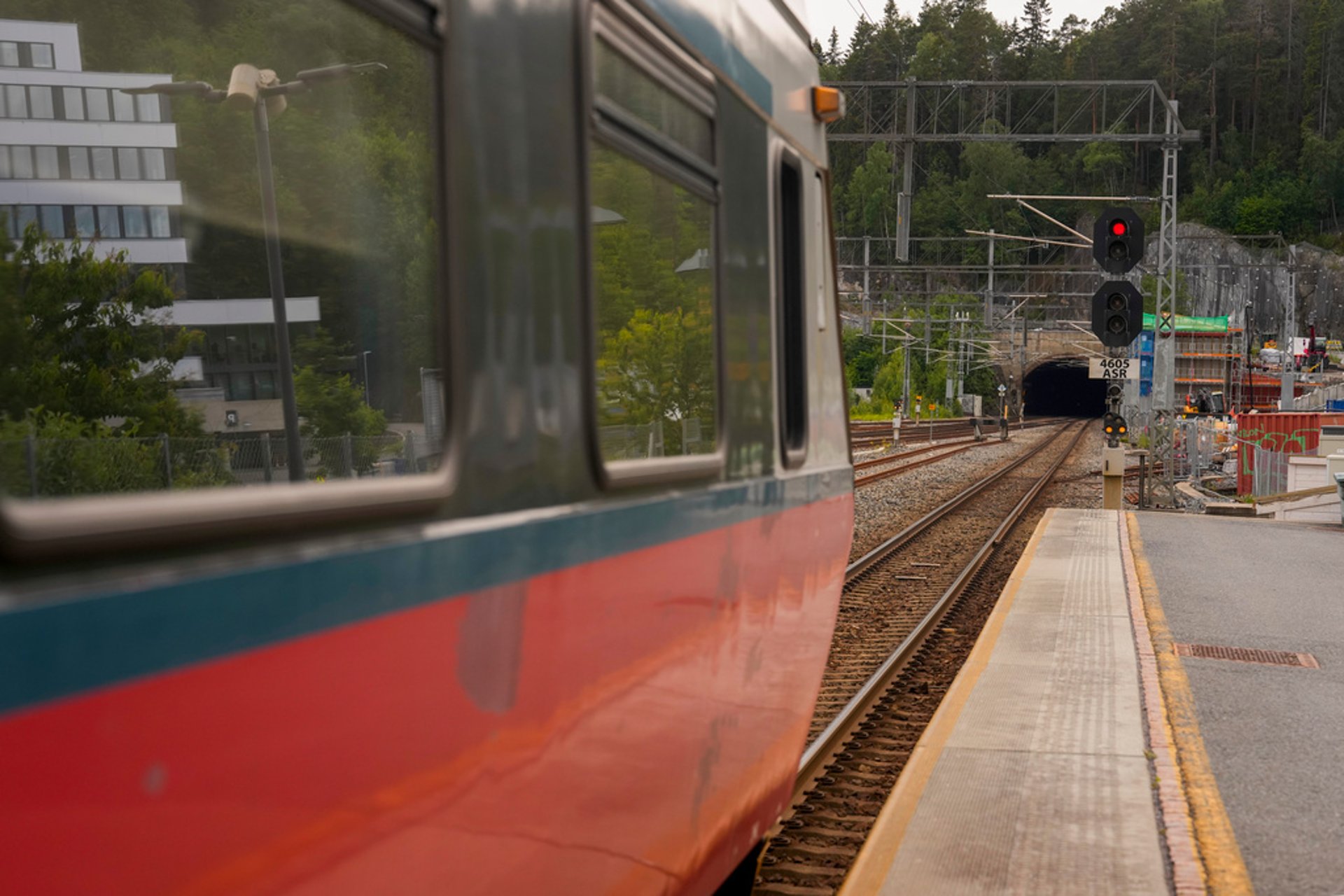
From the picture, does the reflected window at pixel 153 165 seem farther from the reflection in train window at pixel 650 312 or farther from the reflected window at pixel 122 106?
the reflection in train window at pixel 650 312

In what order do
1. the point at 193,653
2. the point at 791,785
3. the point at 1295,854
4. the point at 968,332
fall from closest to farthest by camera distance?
1. the point at 193,653
2. the point at 791,785
3. the point at 1295,854
4. the point at 968,332

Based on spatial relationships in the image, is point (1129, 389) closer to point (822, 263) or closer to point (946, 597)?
point (946, 597)

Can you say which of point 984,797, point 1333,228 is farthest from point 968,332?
point 1333,228

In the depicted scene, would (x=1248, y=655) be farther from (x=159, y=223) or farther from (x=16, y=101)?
(x=16, y=101)

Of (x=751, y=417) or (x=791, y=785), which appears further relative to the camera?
(x=791, y=785)

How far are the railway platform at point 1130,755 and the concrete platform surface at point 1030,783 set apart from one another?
0.04ft

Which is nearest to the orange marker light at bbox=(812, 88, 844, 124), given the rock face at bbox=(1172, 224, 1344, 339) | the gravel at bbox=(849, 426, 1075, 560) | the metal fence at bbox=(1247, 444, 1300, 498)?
the gravel at bbox=(849, 426, 1075, 560)

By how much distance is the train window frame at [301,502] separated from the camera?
144 centimetres

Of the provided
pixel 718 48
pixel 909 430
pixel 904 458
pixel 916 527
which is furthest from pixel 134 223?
pixel 909 430

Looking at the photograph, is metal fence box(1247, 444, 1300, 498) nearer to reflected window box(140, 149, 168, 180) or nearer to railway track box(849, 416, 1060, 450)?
railway track box(849, 416, 1060, 450)

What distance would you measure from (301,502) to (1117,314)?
1796 cm

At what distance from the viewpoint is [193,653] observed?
160cm

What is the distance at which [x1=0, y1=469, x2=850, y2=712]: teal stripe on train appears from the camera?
1412 millimetres

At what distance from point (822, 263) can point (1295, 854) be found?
10.3ft
